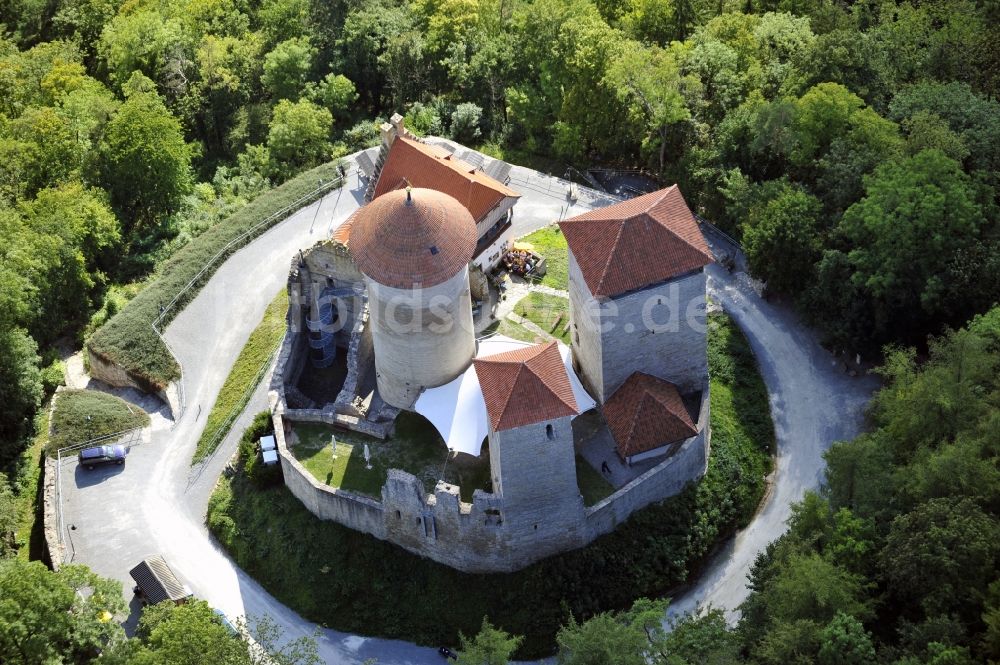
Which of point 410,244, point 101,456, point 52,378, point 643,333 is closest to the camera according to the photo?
point 410,244

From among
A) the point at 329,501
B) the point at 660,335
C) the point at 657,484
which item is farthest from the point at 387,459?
the point at 660,335

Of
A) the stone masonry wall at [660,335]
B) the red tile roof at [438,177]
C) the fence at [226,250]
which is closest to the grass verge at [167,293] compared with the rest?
the fence at [226,250]

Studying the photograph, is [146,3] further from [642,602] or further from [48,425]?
[642,602]

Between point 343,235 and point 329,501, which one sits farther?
point 343,235

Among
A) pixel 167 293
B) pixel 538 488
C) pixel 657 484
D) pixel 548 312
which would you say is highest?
pixel 538 488

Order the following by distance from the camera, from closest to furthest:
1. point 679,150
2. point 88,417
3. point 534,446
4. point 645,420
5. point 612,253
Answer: point 534,446 < point 612,253 < point 645,420 < point 88,417 < point 679,150

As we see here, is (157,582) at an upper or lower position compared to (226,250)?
lower

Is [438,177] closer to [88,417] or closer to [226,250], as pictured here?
[226,250]
